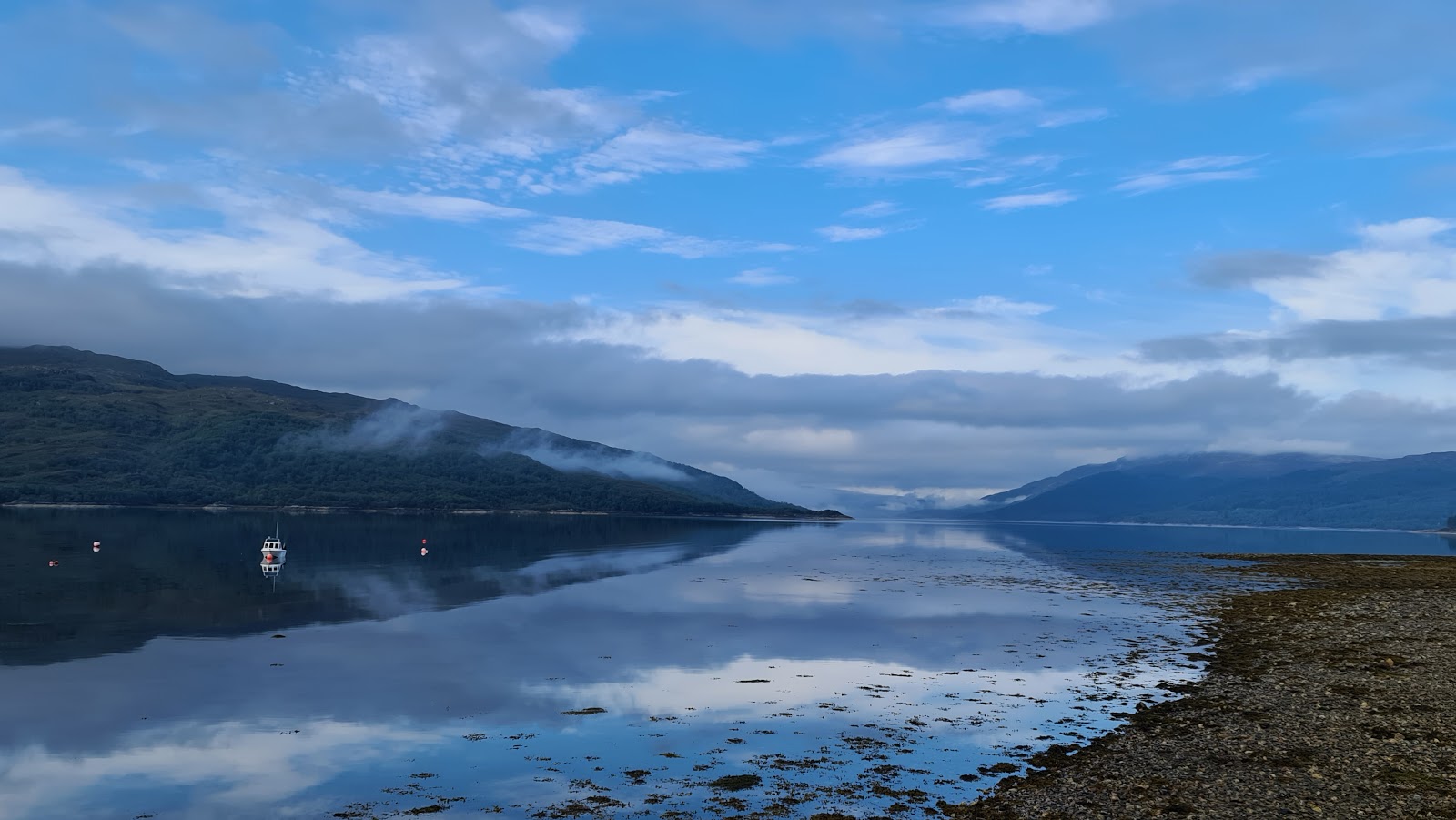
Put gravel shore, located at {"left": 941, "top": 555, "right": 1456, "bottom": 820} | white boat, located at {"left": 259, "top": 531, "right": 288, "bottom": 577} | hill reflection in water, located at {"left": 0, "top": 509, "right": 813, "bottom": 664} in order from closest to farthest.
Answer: gravel shore, located at {"left": 941, "top": 555, "right": 1456, "bottom": 820}, hill reflection in water, located at {"left": 0, "top": 509, "right": 813, "bottom": 664}, white boat, located at {"left": 259, "top": 531, "right": 288, "bottom": 577}

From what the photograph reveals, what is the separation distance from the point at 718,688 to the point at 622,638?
14532 mm

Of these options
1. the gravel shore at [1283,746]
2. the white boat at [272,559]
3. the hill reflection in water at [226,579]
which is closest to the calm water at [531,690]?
the hill reflection in water at [226,579]

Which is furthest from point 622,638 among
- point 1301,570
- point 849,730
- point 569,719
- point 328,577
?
point 1301,570

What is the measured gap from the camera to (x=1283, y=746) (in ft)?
84.8

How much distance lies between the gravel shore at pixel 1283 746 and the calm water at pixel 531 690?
187 centimetres

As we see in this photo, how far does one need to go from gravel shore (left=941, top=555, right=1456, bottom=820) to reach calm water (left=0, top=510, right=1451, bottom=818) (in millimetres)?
1869

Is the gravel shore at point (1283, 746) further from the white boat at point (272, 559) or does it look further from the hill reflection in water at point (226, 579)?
the white boat at point (272, 559)

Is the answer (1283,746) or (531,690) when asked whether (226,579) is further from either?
(1283,746)

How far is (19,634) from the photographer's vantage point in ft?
151

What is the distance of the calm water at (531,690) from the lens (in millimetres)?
23812

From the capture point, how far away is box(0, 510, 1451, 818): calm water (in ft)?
78.1

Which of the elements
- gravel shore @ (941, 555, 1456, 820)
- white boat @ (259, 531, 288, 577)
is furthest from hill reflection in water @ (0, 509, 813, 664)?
gravel shore @ (941, 555, 1456, 820)

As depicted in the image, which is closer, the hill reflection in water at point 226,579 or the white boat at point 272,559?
the hill reflection in water at point 226,579

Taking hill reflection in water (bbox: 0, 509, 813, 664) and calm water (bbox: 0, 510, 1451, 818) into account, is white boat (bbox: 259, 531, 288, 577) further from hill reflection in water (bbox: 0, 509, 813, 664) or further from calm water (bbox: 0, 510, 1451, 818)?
calm water (bbox: 0, 510, 1451, 818)
